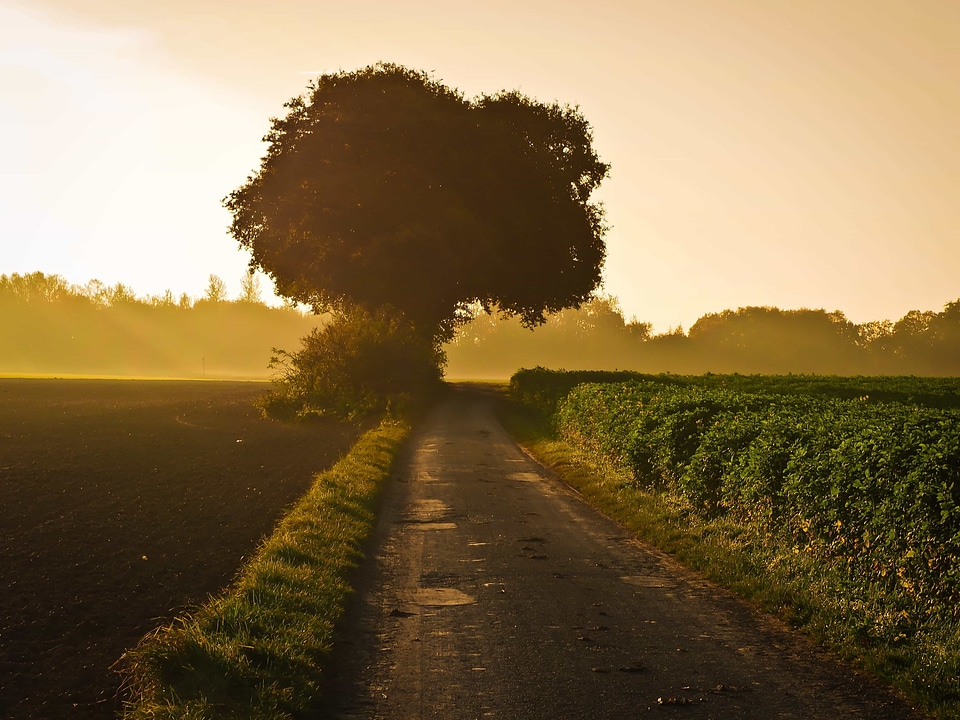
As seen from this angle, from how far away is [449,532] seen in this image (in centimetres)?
1212

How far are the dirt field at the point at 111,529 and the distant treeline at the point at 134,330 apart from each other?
106m

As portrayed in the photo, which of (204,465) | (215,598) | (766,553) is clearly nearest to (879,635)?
(766,553)

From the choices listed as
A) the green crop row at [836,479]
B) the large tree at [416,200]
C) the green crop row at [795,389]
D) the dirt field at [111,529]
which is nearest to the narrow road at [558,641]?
the green crop row at [836,479]

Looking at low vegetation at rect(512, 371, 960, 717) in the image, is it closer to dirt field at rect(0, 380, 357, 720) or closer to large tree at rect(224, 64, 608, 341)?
dirt field at rect(0, 380, 357, 720)

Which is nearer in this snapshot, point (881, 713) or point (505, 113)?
point (881, 713)

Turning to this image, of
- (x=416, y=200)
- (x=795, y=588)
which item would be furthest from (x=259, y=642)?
(x=416, y=200)

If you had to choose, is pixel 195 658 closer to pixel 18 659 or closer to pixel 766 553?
pixel 18 659

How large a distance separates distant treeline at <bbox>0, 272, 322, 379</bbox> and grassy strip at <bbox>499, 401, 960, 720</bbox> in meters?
119

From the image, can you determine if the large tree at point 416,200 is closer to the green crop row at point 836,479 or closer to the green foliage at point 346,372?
the green foliage at point 346,372

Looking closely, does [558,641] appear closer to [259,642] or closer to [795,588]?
[259,642]

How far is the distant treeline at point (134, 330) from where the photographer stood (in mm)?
133625

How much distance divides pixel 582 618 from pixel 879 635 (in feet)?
8.72

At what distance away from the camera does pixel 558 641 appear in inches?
291

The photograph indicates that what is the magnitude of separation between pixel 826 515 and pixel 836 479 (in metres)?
0.57
